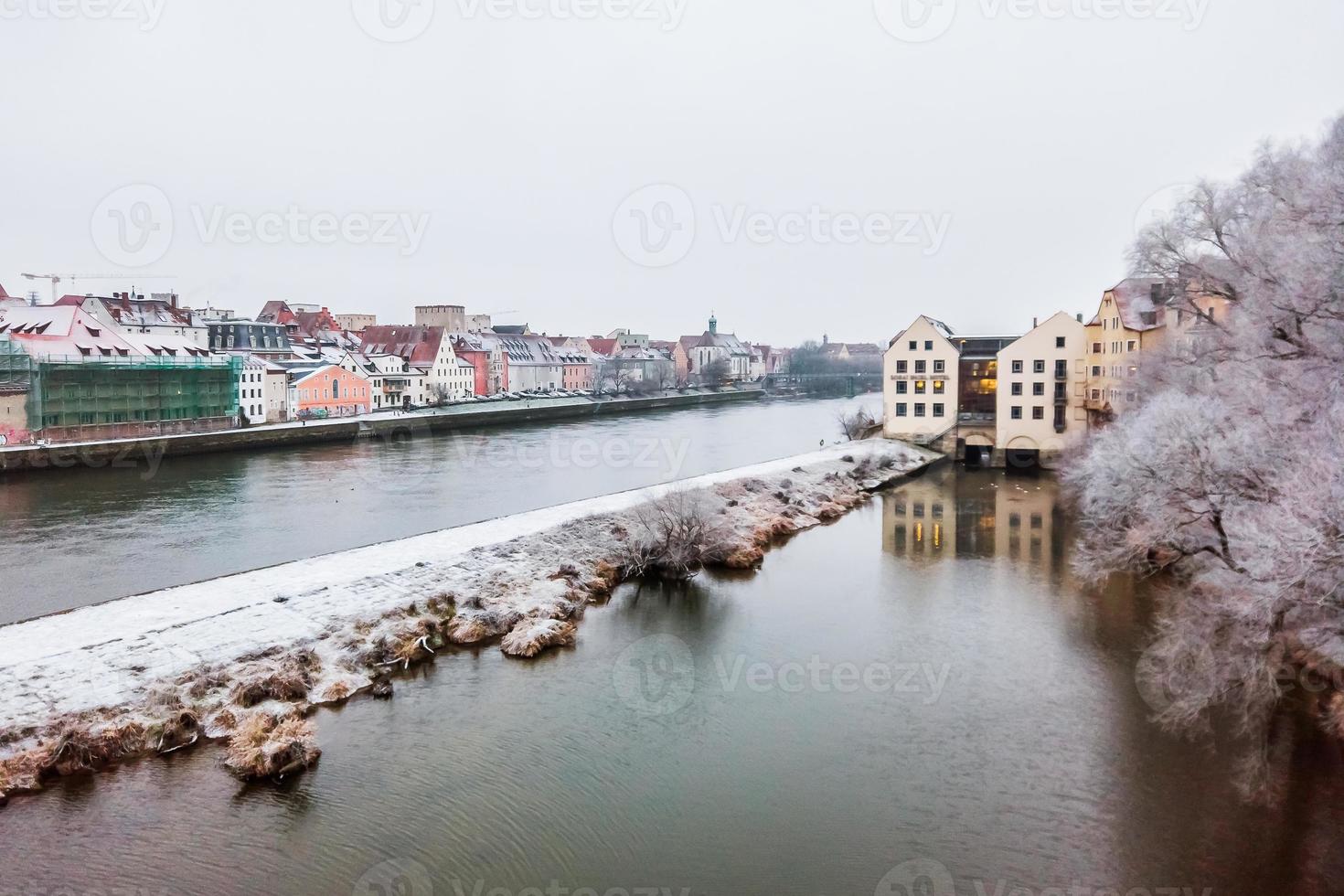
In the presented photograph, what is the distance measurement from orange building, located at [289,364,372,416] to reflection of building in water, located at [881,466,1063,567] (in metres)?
27.0

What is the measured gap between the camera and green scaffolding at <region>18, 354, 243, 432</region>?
27.8 metres

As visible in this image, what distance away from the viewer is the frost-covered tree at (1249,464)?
738cm

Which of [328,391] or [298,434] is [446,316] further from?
[298,434]

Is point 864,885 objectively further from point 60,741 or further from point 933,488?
point 933,488

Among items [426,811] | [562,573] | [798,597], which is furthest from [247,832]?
[798,597]

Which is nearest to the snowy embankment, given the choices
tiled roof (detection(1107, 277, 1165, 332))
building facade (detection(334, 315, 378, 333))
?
tiled roof (detection(1107, 277, 1165, 332))

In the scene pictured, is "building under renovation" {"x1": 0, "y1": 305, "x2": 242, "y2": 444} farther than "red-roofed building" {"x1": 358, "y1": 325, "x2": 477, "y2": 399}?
No

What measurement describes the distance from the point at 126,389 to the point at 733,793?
1211 inches

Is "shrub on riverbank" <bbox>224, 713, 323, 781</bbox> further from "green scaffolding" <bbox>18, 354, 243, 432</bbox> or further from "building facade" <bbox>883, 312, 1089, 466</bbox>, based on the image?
"green scaffolding" <bbox>18, 354, 243, 432</bbox>

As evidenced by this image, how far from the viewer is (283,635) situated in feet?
32.0

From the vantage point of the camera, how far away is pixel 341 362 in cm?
4109

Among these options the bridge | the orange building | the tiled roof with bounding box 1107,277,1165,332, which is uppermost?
the tiled roof with bounding box 1107,277,1165,332

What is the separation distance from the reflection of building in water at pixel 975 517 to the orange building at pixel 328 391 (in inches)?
1064

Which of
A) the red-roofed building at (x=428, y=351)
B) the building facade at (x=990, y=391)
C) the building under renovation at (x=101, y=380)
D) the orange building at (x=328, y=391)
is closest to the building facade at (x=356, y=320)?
the red-roofed building at (x=428, y=351)
